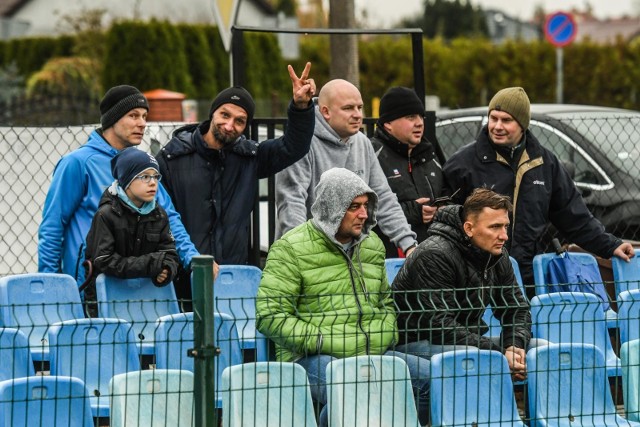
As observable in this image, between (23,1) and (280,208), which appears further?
(23,1)

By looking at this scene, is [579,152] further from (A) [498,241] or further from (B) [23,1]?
(B) [23,1]

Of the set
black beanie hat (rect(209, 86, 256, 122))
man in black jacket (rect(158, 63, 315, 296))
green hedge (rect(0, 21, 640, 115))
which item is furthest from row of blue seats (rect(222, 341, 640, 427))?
green hedge (rect(0, 21, 640, 115))

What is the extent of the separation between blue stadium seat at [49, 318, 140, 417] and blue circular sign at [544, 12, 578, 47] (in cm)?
1444

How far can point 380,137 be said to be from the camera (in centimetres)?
808

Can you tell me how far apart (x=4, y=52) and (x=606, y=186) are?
27.7 m

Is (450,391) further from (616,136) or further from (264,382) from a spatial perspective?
(616,136)

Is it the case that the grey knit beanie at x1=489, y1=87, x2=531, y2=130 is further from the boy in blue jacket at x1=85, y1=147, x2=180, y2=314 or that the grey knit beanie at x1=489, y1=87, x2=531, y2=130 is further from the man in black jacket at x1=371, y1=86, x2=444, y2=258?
the boy in blue jacket at x1=85, y1=147, x2=180, y2=314

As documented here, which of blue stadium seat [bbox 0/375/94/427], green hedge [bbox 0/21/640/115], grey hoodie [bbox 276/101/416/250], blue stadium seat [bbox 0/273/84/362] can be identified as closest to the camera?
blue stadium seat [bbox 0/375/94/427]

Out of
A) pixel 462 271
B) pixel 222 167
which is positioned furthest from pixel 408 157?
pixel 462 271

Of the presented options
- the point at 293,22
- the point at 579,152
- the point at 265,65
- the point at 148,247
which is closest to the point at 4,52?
the point at 265,65

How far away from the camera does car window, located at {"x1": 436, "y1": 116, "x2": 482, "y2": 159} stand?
34.7ft

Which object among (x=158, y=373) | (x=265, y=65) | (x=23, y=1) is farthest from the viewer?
(x=23, y=1)

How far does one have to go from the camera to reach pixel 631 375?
6.20 m

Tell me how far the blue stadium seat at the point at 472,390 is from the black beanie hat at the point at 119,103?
2.50 meters
